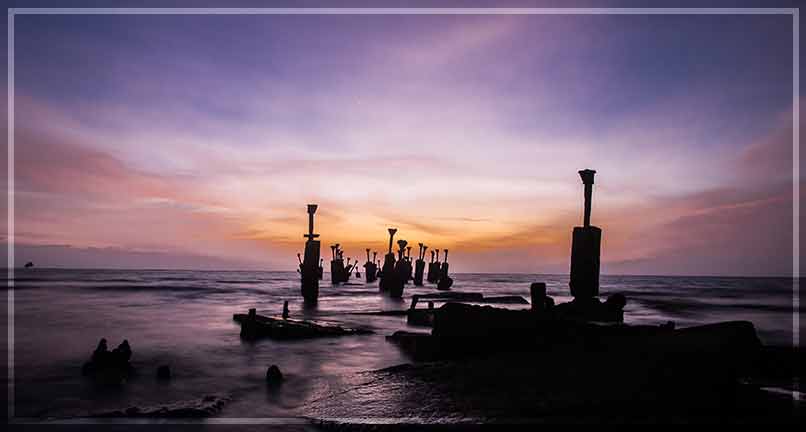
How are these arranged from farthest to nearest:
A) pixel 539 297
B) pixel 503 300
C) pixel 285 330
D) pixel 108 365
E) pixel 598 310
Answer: pixel 503 300 < pixel 285 330 < pixel 598 310 < pixel 108 365 < pixel 539 297

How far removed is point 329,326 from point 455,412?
11.3 metres

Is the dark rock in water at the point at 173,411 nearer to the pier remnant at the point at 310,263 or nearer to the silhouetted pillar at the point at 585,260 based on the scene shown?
the silhouetted pillar at the point at 585,260

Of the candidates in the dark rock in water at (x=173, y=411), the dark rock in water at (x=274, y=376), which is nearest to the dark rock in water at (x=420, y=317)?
the dark rock in water at (x=274, y=376)

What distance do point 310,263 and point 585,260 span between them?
17.5 meters

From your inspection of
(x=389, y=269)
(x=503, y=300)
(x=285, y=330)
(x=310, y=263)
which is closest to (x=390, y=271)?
(x=389, y=269)

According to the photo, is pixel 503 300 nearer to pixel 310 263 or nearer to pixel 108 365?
pixel 310 263

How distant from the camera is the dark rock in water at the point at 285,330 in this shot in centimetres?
1573

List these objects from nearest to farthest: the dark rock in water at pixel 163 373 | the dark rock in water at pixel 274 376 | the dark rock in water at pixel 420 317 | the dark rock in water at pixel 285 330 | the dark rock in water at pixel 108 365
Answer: the dark rock in water at pixel 274 376 < the dark rock in water at pixel 163 373 < the dark rock in water at pixel 108 365 < the dark rock in water at pixel 285 330 < the dark rock in water at pixel 420 317

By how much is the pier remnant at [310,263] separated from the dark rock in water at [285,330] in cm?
1002

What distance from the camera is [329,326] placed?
17047mm

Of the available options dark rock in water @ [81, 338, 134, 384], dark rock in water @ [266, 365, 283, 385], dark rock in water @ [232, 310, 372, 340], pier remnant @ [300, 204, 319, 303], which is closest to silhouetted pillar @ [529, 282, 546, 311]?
dark rock in water @ [266, 365, 283, 385]

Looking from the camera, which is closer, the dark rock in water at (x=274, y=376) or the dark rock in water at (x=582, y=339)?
the dark rock in water at (x=582, y=339)

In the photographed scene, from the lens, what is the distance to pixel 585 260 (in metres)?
13.5

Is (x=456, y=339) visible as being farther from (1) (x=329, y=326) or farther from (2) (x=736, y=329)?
(1) (x=329, y=326)
